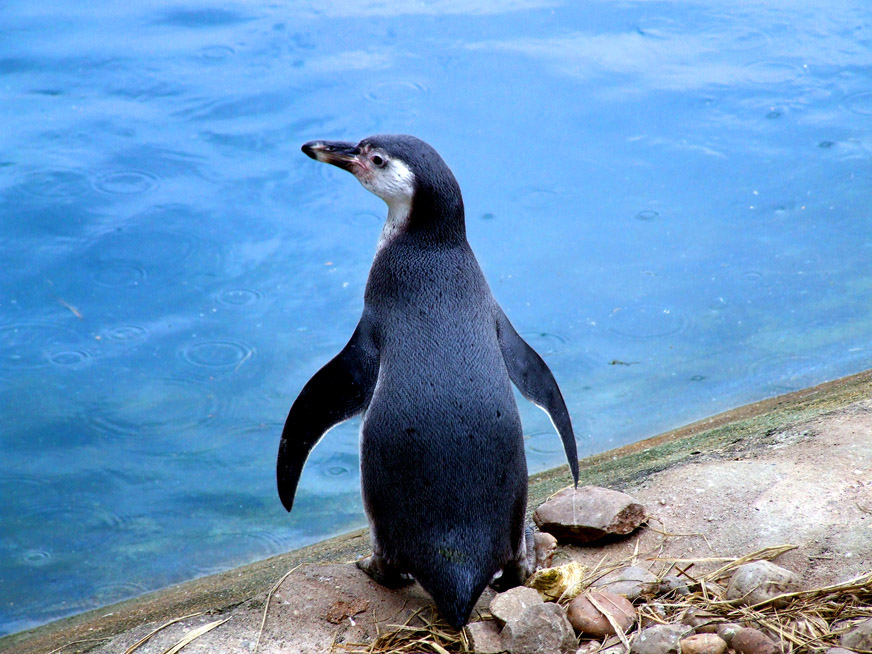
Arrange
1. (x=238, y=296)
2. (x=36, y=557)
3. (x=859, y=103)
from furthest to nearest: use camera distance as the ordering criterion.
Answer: (x=859, y=103) < (x=238, y=296) < (x=36, y=557)

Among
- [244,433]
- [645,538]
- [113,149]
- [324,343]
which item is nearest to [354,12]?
[113,149]

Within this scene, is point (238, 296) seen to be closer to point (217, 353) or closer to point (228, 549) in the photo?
point (217, 353)

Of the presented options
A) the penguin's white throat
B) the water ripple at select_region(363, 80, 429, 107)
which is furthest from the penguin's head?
the water ripple at select_region(363, 80, 429, 107)

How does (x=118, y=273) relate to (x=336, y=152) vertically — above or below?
below

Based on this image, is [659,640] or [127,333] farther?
[127,333]

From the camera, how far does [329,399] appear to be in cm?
242

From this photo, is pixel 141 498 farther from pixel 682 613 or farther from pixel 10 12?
pixel 10 12

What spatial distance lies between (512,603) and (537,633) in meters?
0.09

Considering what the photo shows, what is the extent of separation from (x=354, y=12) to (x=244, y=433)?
601cm

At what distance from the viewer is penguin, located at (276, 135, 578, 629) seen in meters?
2.21

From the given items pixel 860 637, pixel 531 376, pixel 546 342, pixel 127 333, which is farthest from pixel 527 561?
pixel 127 333

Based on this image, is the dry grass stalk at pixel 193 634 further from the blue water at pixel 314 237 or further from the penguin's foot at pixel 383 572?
the blue water at pixel 314 237

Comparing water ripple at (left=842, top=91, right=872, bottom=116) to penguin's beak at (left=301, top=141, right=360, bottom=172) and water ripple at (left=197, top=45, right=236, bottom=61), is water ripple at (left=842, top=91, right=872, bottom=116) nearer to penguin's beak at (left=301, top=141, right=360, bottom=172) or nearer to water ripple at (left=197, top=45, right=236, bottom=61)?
water ripple at (left=197, top=45, right=236, bottom=61)

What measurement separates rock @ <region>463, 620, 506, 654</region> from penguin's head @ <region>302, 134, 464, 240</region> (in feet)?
3.21
